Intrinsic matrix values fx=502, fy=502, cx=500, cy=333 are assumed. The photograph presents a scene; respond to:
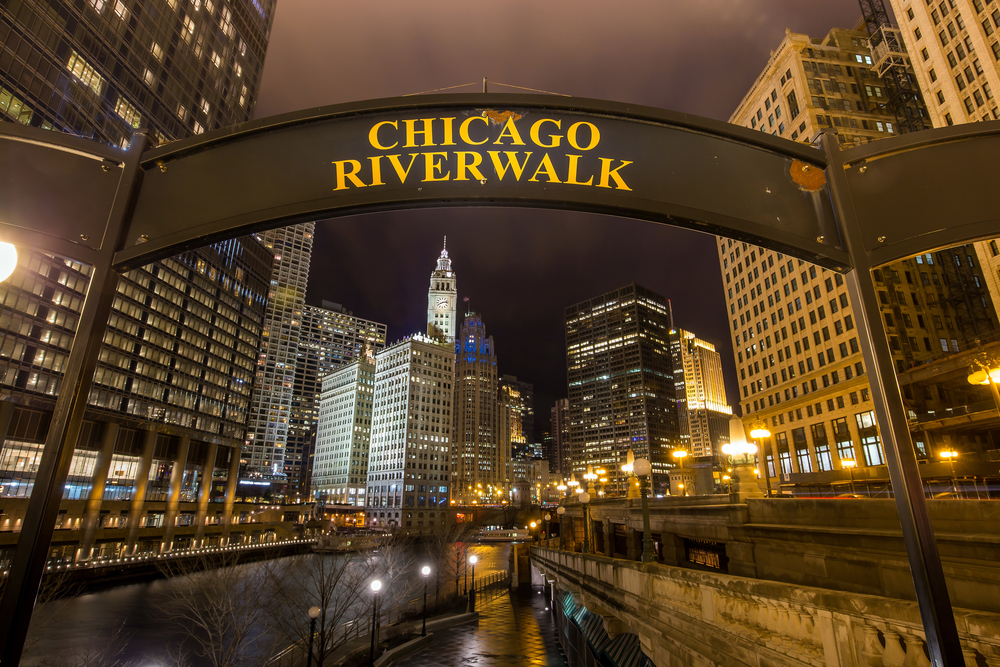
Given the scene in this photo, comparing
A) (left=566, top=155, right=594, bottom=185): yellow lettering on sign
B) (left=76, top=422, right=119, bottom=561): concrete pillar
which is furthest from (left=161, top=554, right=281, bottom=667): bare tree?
(left=566, top=155, right=594, bottom=185): yellow lettering on sign

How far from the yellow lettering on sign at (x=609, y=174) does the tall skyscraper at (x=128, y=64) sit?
2249 inches

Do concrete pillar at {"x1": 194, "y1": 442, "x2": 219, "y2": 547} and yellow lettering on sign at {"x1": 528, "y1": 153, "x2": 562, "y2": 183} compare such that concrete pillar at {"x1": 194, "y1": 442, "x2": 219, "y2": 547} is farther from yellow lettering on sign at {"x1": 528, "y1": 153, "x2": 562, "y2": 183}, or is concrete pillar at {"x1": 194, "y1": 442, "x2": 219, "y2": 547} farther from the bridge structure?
yellow lettering on sign at {"x1": 528, "y1": 153, "x2": 562, "y2": 183}

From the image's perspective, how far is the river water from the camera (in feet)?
106

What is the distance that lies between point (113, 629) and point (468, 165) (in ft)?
177

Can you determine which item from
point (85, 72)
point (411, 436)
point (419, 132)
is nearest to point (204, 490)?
point (85, 72)

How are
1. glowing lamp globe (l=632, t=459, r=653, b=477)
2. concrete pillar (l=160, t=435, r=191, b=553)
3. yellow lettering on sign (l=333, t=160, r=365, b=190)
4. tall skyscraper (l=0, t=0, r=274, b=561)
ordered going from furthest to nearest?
concrete pillar (l=160, t=435, r=191, b=553), tall skyscraper (l=0, t=0, r=274, b=561), glowing lamp globe (l=632, t=459, r=653, b=477), yellow lettering on sign (l=333, t=160, r=365, b=190)

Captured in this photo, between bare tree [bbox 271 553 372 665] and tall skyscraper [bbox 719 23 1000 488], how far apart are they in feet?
156

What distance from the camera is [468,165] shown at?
13.3 ft

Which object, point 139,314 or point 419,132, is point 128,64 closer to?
point 139,314

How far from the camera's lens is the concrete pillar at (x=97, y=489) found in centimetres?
6462

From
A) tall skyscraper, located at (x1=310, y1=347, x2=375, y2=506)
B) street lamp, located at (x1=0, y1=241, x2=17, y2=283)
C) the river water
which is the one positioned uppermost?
tall skyscraper, located at (x1=310, y1=347, x2=375, y2=506)

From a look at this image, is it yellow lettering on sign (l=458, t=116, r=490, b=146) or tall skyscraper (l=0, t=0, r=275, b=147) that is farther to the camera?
tall skyscraper (l=0, t=0, r=275, b=147)

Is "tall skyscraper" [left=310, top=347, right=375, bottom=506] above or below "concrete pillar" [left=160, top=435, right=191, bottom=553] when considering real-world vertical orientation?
above

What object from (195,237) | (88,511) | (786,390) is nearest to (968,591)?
(195,237)
